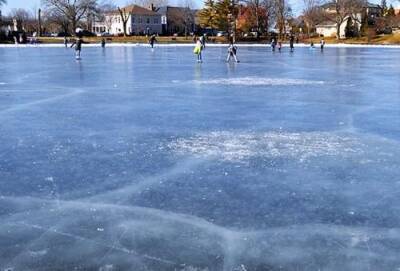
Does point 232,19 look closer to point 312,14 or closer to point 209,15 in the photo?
point 209,15

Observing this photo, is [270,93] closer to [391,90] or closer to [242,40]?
[391,90]

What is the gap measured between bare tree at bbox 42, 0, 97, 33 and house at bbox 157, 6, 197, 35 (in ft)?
68.6

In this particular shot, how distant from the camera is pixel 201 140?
7.15 meters

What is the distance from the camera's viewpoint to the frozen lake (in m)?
3.59

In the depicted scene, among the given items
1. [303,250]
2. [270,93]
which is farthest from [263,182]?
[270,93]

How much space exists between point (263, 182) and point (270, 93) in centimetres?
742

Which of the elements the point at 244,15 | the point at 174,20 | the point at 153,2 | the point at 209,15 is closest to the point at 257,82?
the point at 209,15

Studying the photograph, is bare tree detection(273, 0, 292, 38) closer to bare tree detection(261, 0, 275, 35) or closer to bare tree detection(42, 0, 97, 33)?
bare tree detection(261, 0, 275, 35)

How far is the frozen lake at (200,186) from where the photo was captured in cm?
359

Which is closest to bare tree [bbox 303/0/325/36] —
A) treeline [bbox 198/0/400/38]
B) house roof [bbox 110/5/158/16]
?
treeline [bbox 198/0/400/38]

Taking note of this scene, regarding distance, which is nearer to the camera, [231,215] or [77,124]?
[231,215]

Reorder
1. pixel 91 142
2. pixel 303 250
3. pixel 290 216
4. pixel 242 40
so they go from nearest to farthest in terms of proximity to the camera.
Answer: pixel 303 250
pixel 290 216
pixel 91 142
pixel 242 40

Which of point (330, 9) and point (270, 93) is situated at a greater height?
point (330, 9)

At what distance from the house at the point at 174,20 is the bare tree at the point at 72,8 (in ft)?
68.6
